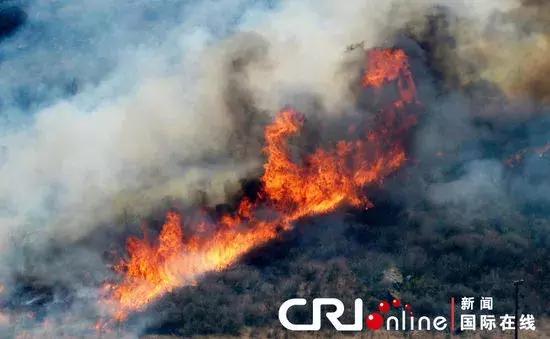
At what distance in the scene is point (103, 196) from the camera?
37.8m

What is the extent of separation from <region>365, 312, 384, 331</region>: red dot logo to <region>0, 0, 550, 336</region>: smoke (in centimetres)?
705

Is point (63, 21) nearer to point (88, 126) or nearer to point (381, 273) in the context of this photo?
point (88, 126)

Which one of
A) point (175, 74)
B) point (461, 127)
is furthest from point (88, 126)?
point (461, 127)

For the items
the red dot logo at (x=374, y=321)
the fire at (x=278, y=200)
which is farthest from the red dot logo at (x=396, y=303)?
the fire at (x=278, y=200)

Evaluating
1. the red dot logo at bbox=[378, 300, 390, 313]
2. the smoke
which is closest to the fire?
the smoke

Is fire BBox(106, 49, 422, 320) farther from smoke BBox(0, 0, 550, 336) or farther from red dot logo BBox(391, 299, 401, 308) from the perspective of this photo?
red dot logo BBox(391, 299, 401, 308)

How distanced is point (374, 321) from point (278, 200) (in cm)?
709

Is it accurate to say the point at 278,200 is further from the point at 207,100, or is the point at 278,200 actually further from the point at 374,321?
the point at 374,321

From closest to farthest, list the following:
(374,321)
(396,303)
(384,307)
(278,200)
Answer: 1. (374,321)
2. (384,307)
3. (396,303)
4. (278,200)

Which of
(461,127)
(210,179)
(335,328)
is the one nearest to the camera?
(335,328)

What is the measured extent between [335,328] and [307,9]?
14568 millimetres

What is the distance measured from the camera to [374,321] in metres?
37.7

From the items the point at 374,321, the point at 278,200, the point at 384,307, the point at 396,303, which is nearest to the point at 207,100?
the point at 278,200

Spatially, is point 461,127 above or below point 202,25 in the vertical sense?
below
